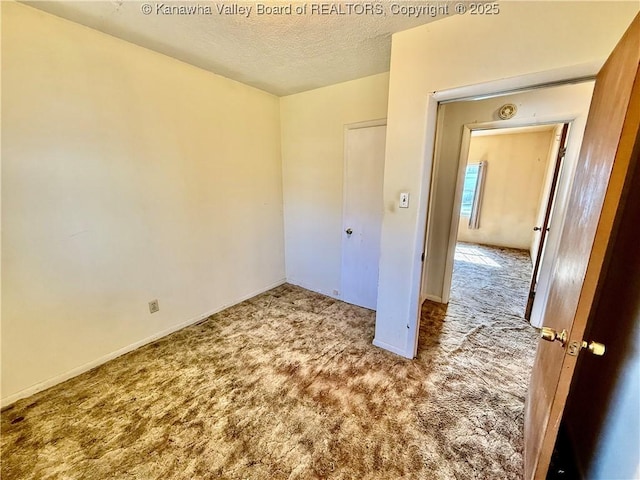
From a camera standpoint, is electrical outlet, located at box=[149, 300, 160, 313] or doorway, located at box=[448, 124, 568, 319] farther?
doorway, located at box=[448, 124, 568, 319]

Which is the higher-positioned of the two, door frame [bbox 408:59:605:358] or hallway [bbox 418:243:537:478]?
door frame [bbox 408:59:605:358]

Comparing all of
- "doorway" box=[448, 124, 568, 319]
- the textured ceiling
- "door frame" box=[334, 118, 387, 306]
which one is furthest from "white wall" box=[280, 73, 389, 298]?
"doorway" box=[448, 124, 568, 319]

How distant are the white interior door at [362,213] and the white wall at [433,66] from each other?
0.69m

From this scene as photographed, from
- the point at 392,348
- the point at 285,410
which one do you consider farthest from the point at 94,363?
the point at 392,348

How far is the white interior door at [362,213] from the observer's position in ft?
8.80

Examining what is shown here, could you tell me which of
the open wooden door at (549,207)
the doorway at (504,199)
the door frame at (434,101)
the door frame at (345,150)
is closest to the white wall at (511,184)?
the doorway at (504,199)

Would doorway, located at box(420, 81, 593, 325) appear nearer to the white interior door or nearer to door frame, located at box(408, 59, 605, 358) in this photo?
door frame, located at box(408, 59, 605, 358)

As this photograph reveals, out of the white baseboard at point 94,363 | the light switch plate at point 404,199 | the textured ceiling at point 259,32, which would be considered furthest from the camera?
the light switch plate at point 404,199

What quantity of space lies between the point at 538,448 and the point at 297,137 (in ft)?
10.5

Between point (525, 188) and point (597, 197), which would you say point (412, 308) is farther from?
point (525, 188)

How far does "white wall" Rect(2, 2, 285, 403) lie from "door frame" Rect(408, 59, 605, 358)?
77.5 inches

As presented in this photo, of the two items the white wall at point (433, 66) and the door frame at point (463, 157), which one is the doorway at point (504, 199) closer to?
the door frame at point (463, 157)

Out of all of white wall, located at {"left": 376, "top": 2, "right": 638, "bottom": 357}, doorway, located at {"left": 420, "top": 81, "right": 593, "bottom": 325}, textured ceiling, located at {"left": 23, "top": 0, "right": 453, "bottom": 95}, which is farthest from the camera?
doorway, located at {"left": 420, "top": 81, "right": 593, "bottom": 325}

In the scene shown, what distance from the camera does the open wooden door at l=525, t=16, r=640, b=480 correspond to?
2.61 feet
